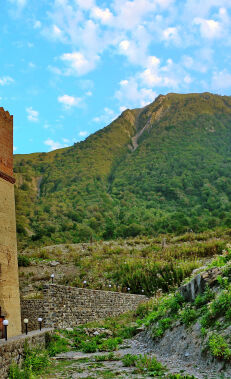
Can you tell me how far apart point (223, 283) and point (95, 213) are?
116 ft

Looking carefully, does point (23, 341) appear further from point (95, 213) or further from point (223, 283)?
point (95, 213)

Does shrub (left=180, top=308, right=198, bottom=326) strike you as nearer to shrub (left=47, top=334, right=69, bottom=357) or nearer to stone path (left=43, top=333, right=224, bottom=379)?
stone path (left=43, top=333, right=224, bottom=379)

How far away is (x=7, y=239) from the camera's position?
32.6 feet

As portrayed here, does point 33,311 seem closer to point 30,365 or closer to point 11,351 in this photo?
point 30,365

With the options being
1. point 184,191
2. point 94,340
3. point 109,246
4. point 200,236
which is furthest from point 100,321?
point 184,191

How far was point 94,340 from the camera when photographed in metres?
9.90

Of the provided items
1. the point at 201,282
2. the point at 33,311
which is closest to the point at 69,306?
the point at 33,311

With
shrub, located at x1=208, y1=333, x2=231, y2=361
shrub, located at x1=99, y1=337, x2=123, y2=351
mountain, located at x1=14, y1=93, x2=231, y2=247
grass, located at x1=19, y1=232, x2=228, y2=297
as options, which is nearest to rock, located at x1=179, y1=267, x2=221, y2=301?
shrub, located at x1=99, y1=337, x2=123, y2=351

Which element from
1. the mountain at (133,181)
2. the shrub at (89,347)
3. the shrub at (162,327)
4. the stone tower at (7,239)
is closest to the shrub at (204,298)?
the shrub at (162,327)

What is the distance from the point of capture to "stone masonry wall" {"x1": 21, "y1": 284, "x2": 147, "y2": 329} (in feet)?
33.7

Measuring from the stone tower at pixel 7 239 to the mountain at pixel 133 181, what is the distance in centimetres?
2103

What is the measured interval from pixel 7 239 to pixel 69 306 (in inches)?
117

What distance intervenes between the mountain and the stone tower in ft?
69.0

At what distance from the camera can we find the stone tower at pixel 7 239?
30.5ft
